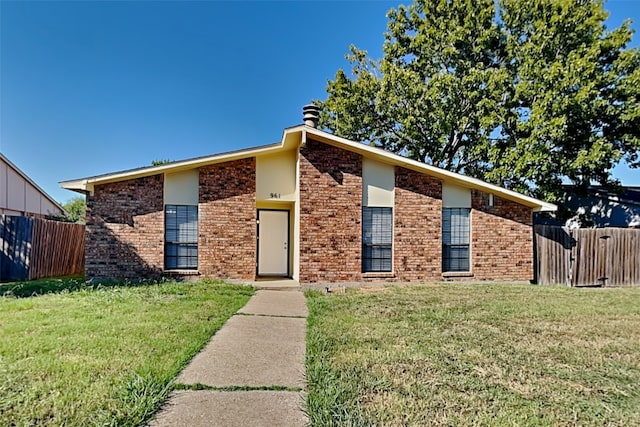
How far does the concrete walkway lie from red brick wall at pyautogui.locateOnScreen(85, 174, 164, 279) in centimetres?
535

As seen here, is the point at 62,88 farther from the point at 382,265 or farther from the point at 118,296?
the point at 382,265

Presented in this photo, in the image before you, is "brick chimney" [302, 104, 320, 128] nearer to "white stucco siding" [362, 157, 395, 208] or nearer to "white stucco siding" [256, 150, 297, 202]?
"white stucco siding" [256, 150, 297, 202]

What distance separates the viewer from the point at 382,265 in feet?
37.4

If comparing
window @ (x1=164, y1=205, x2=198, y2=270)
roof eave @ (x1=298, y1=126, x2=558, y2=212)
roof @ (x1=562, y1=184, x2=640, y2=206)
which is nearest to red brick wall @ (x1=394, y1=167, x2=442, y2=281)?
roof eave @ (x1=298, y1=126, x2=558, y2=212)

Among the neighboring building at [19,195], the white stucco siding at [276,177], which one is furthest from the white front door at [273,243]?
the neighboring building at [19,195]

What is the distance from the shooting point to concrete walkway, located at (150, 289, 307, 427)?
306 centimetres

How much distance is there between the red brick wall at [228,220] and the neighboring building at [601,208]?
1383 centimetres

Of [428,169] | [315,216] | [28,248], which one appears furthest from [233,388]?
[28,248]

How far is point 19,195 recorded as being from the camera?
720 inches

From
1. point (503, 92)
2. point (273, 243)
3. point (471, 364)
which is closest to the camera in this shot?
point (471, 364)

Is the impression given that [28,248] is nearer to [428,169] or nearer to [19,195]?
[19,195]

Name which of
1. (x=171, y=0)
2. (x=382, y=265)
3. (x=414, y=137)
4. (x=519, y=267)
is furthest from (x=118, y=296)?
(x=414, y=137)

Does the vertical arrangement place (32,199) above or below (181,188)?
above

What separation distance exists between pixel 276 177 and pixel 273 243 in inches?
92.4
